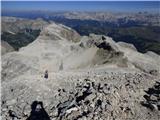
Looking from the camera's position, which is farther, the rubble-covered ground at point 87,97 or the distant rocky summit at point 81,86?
the distant rocky summit at point 81,86

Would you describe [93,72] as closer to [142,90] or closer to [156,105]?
[142,90]

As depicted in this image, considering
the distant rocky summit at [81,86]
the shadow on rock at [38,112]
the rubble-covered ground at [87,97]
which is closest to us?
the rubble-covered ground at [87,97]

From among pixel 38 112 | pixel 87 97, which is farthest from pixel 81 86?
pixel 38 112

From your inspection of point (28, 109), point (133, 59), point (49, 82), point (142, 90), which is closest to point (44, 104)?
point (28, 109)

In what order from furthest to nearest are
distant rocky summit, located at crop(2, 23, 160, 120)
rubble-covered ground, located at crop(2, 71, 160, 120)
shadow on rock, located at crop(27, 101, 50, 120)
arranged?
shadow on rock, located at crop(27, 101, 50, 120), distant rocky summit, located at crop(2, 23, 160, 120), rubble-covered ground, located at crop(2, 71, 160, 120)

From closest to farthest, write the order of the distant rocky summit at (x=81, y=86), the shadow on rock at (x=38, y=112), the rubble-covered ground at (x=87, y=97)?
the rubble-covered ground at (x=87, y=97) < the distant rocky summit at (x=81, y=86) < the shadow on rock at (x=38, y=112)

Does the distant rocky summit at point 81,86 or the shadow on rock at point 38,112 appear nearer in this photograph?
the distant rocky summit at point 81,86
